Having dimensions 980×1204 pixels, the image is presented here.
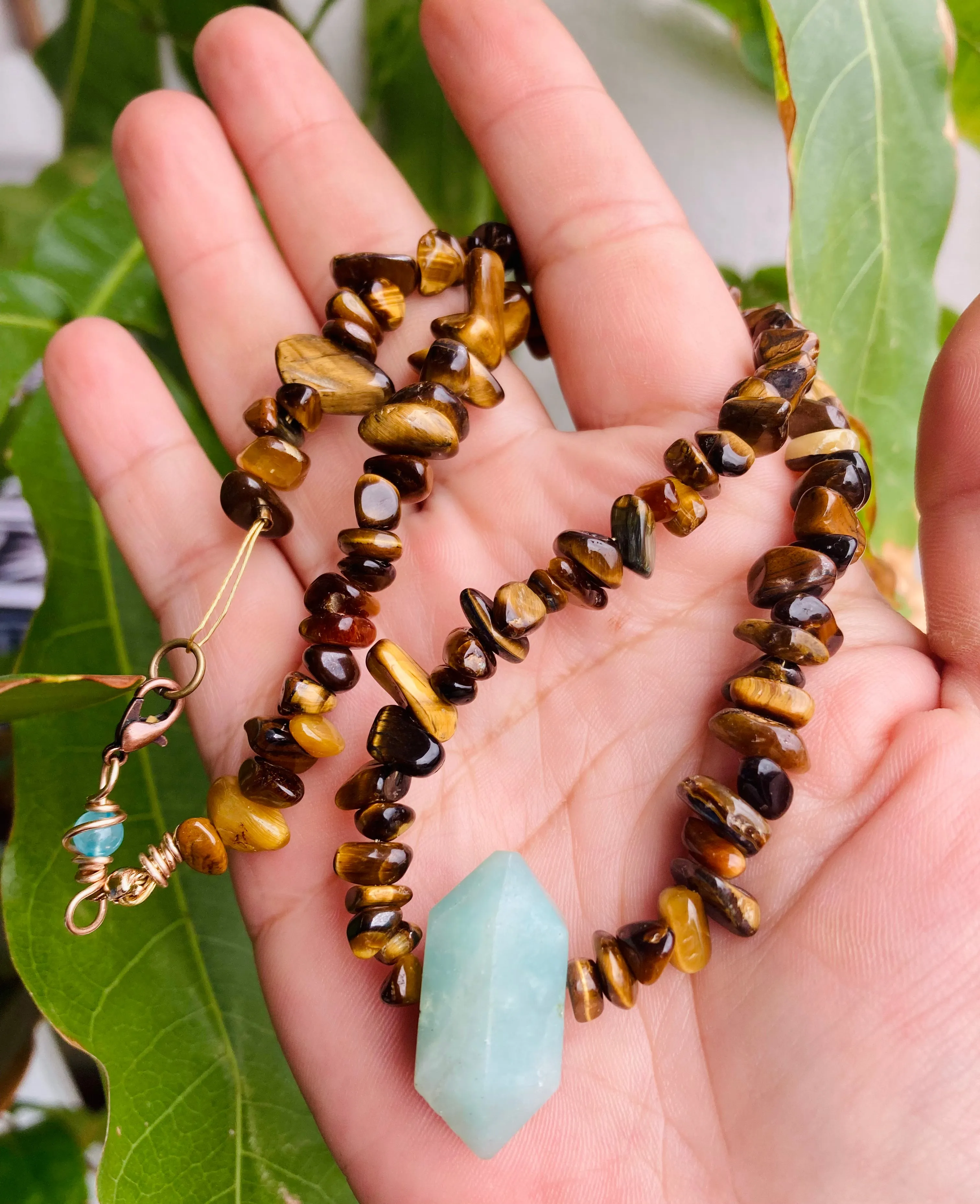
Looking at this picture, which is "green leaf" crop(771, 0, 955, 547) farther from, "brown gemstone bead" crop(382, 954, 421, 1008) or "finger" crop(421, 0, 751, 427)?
"brown gemstone bead" crop(382, 954, 421, 1008)

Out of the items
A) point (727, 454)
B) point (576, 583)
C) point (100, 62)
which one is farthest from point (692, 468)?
point (100, 62)

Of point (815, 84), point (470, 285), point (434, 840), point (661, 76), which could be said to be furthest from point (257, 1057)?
point (661, 76)

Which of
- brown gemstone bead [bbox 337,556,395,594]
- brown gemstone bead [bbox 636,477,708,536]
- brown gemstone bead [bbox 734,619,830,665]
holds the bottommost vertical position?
brown gemstone bead [bbox 734,619,830,665]

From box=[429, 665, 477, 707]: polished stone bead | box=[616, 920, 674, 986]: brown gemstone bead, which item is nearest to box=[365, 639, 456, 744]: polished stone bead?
box=[429, 665, 477, 707]: polished stone bead

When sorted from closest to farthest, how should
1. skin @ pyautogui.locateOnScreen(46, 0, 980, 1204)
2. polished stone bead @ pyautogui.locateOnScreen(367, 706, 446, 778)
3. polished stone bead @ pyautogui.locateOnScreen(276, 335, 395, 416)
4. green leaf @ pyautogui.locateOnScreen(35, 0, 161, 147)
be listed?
skin @ pyautogui.locateOnScreen(46, 0, 980, 1204), polished stone bead @ pyautogui.locateOnScreen(367, 706, 446, 778), polished stone bead @ pyautogui.locateOnScreen(276, 335, 395, 416), green leaf @ pyautogui.locateOnScreen(35, 0, 161, 147)

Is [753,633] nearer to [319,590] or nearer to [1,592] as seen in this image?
[319,590]

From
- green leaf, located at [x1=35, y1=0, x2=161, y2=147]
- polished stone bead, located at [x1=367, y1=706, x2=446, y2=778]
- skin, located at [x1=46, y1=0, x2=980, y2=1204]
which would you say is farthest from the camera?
green leaf, located at [x1=35, y1=0, x2=161, y2=147]

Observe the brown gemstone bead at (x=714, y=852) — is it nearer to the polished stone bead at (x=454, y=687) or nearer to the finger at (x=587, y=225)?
the polished stone bead at (x=454, y=687)
